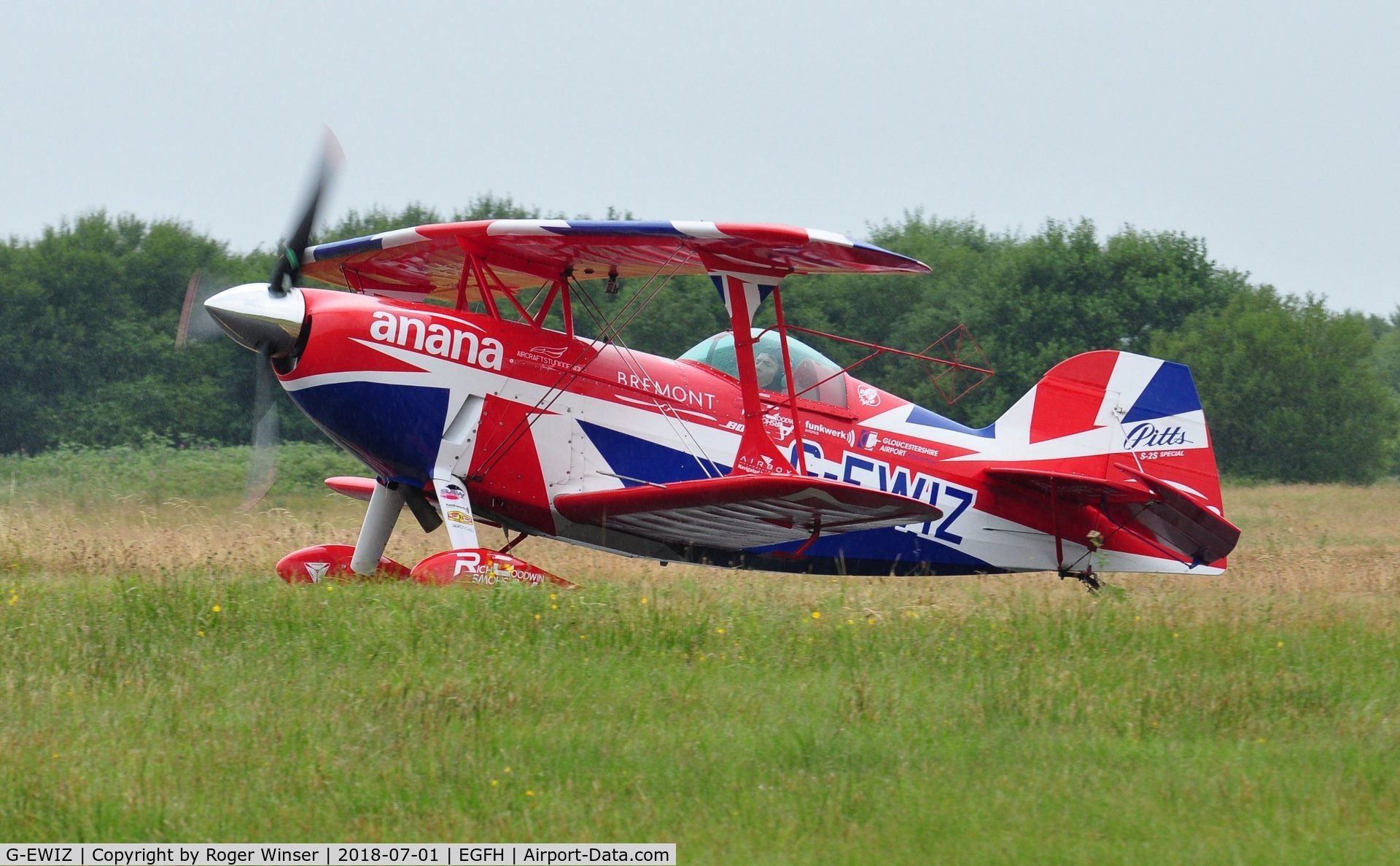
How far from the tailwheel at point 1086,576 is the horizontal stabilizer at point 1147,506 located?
51 centimetres

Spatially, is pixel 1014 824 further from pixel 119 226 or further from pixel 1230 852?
pixel 119 226

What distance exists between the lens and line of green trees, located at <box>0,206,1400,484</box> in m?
37.3

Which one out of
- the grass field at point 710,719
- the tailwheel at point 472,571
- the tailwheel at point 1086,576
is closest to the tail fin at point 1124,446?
the tailwheel at point 1086,576

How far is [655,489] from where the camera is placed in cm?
944

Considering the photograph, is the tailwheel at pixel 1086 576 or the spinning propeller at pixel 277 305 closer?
the spinning propeller at pixel 277 305

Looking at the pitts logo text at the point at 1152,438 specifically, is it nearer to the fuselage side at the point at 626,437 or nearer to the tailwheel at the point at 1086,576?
the fuselage side at the point at 626,437

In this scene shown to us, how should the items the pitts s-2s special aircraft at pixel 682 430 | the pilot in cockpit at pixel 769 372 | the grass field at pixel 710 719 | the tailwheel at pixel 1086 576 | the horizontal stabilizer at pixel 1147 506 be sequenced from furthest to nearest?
the tailwheel at pixel 1086 576, the horizontal stabilizer at pixel 1147 506, the pilot in cockpit at pixel 769 372, the pitts s-2s special aircraft at pixel 682 430, the grass field at pixel 710 719

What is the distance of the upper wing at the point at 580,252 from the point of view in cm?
908

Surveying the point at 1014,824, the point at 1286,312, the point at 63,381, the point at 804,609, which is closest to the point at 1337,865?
the point at 1014,824

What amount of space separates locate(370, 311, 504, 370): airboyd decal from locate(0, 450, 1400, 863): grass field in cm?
195

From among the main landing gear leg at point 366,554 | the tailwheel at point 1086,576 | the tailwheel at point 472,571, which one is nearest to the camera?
the tailwheel at point 472,571

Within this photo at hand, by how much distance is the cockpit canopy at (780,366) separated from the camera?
11.0 meters

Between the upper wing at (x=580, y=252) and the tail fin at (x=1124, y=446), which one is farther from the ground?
the upper wing at (x=580, y=252)

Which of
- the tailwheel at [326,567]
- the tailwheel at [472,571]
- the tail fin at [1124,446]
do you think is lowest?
the tailwheel at [326,567]
